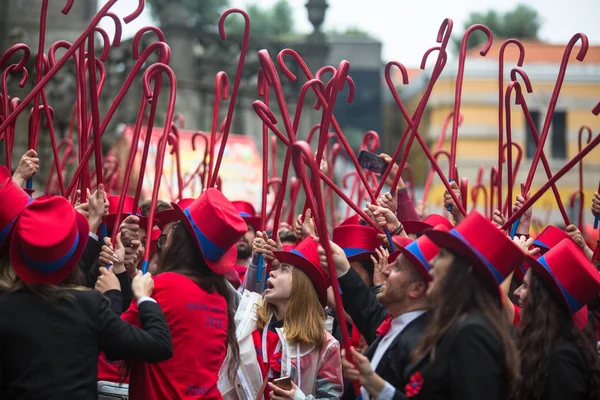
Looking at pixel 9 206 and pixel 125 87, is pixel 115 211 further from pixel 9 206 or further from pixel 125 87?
pixel 9 206

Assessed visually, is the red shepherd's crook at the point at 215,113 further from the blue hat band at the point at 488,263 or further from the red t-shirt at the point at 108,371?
the blue hat band at the point at 488,263

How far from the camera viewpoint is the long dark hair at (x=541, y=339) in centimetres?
427

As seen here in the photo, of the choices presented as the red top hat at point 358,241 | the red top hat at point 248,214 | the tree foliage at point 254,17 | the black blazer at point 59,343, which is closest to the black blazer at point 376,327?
the black blazer at point 59,343

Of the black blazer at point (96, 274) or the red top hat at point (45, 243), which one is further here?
the black blazer at point (96, 274)

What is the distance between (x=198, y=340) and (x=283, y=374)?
0.77m

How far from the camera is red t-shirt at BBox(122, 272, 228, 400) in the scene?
15.5ft

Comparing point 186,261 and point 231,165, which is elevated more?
point 186,261

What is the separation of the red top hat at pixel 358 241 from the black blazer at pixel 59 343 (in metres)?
2.23

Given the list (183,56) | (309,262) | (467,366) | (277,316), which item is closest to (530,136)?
(183,56)

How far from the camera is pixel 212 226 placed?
4.87m

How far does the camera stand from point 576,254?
14.9 feet

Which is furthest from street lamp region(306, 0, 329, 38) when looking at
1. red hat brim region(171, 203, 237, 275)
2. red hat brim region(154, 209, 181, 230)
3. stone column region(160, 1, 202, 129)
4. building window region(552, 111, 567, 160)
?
building window region(552, 111, 567, 160)

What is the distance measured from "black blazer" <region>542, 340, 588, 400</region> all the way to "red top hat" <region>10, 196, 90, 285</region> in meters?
2.10

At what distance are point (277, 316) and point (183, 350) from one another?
108 cm
